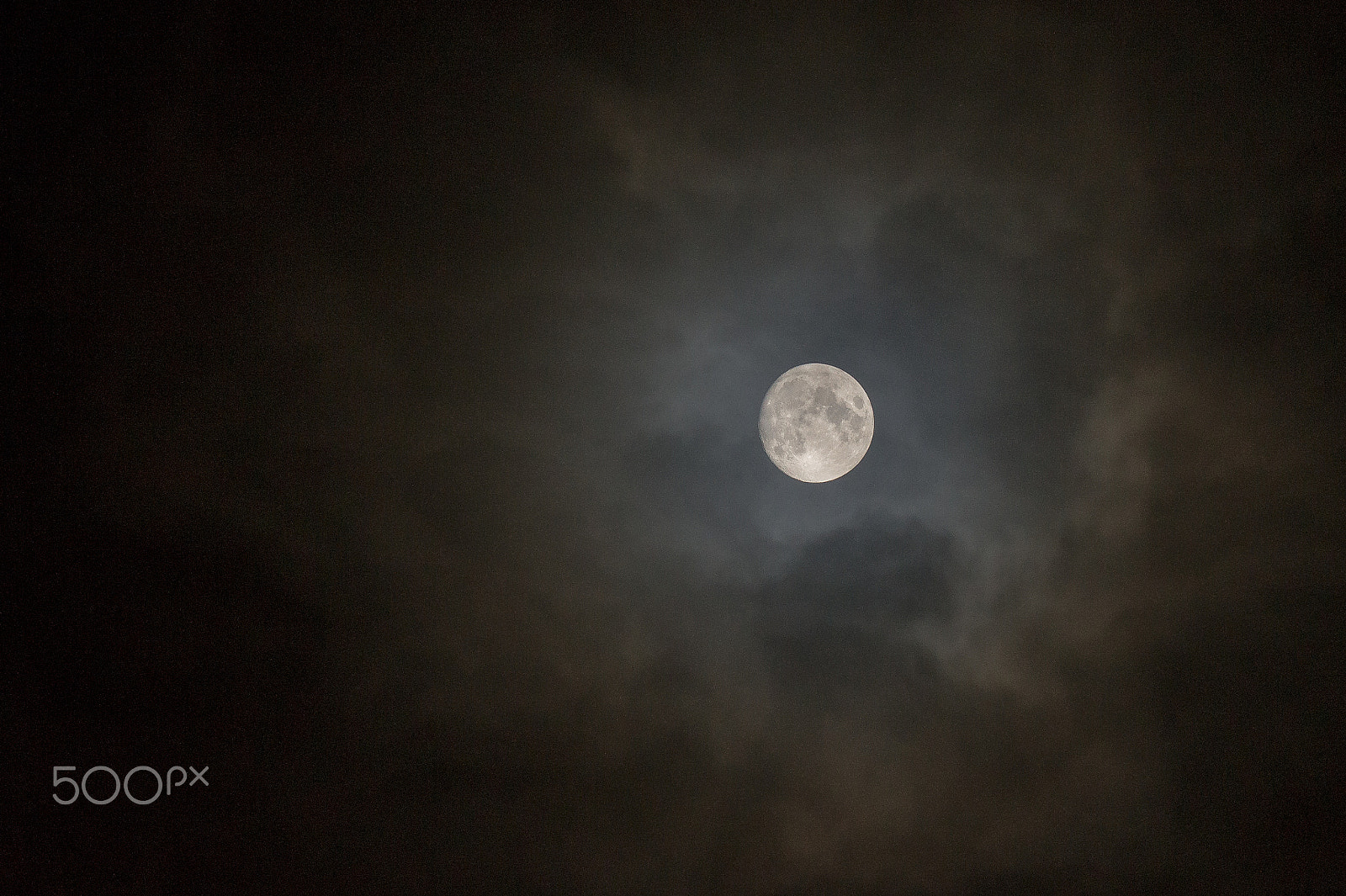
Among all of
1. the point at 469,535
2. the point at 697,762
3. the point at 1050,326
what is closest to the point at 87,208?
the point at 469,535

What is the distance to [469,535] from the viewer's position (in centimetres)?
859

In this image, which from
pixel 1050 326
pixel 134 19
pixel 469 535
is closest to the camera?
pixel 134 19

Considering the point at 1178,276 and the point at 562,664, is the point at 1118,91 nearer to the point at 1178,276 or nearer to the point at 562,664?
the point at 1178,276

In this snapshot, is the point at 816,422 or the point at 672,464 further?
the point at 672,464

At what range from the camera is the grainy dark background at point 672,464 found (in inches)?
305

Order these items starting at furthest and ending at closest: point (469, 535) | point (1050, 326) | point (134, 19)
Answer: point (469, 535)
point (1050, 326)
point (134, 19)

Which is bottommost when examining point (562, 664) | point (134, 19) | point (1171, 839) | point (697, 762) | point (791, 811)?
point (1171, 839)

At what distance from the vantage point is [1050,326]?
8.05 m

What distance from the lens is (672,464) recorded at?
27.5 feet

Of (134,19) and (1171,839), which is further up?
(134,19)

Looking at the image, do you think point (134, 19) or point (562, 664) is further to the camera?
point (562, 664)

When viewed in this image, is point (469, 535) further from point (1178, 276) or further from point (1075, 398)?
point (1178, 276)

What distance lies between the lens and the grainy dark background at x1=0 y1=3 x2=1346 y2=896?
305 inches

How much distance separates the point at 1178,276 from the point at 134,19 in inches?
406
